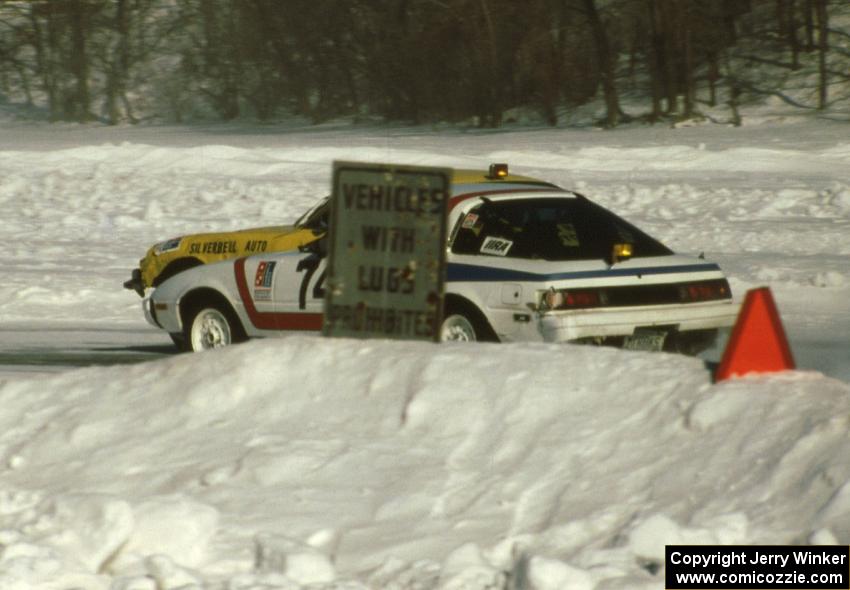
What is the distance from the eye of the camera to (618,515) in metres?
6.23

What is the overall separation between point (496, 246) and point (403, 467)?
3.74 metres

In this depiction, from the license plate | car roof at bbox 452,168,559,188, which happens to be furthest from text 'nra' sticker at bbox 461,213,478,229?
the license plate

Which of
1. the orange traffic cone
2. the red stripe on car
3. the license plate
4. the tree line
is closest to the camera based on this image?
the orange traffic cone

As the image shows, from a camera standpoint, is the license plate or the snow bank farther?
the license plate

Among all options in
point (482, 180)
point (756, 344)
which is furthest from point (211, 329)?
point (756, 344)

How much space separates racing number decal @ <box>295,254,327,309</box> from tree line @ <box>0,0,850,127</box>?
24467 mm

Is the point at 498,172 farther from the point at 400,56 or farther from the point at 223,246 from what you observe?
the point at 400,56

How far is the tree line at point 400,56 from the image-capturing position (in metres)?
36.8

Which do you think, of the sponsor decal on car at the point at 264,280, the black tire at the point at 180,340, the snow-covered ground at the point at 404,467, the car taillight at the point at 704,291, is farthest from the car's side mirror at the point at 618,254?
the black tire at the point at 180,340

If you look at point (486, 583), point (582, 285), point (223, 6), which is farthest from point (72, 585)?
point (223, 6)

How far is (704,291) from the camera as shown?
10.5 m

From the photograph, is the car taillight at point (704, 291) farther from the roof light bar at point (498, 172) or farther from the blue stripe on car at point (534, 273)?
the roof light bar at point (498, 172)

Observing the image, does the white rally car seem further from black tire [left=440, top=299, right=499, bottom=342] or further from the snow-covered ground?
the snow-covered ground

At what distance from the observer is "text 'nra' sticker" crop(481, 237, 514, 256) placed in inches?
409
